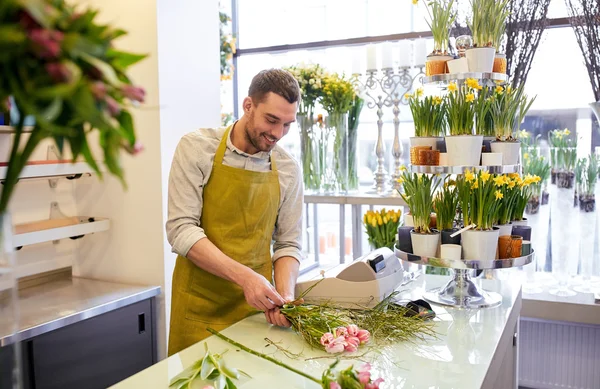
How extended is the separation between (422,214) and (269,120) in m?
0.70

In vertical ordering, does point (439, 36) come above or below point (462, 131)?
above

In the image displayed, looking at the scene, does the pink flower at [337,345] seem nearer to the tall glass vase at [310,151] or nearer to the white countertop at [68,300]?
the white countertop at [68,300]

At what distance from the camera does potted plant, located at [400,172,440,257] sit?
2293 millimetres

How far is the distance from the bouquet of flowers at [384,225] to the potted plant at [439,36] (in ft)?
4.19

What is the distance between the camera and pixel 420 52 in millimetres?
3828

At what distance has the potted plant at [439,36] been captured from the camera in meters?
2.41

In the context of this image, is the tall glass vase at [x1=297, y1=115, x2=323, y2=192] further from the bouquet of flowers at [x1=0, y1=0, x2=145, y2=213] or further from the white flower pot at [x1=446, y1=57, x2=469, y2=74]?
the bouquet of flowers at [x1=0, y1=0, x2=145, y2=213]

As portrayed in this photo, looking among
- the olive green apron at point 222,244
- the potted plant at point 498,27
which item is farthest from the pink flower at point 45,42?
the potted plant at point 498,27

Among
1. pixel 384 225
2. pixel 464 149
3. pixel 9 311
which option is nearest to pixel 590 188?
pixel 384 225

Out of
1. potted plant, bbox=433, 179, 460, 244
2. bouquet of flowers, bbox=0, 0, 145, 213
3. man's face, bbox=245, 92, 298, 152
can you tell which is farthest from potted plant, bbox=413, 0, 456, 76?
bouquet of flowers, bbox=0, 0, 145, 213

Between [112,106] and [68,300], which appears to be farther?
[68,300]

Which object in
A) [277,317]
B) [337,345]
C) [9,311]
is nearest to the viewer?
[9,311]

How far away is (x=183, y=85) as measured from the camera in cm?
322

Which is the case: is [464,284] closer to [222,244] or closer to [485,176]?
Answer: [485,176]
